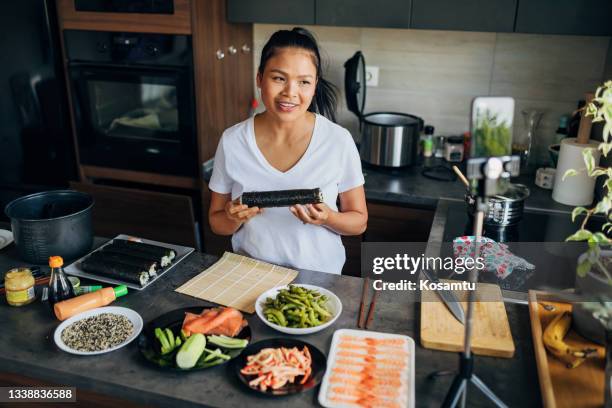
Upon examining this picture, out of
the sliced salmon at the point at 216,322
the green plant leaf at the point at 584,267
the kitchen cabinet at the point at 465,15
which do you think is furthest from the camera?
the kitchen cabinet at the point at 465,15

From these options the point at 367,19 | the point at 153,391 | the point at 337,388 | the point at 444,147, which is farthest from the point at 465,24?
the point at 153,391

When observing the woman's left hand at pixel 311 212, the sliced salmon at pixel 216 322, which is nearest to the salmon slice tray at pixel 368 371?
the sliced salmon at pixel 216 322

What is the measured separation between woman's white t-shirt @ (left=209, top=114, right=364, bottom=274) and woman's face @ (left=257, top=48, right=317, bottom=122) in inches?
6.3

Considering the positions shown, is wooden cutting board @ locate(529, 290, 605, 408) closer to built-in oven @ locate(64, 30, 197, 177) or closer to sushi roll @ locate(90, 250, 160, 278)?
sushi roll @ locate(90, 250, 160, 278)

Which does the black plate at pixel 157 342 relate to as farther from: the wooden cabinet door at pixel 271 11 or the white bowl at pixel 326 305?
the wooden cabinet door at pixel 271 11

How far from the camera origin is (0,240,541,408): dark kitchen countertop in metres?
1.13

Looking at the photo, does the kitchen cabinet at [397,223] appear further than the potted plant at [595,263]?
Yes

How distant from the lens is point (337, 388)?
1.15 metres

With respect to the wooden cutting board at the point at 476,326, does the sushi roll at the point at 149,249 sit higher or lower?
higher

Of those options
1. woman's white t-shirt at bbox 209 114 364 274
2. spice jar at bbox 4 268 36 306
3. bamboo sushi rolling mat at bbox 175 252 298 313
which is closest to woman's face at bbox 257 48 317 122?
woman's white t-shirt at bbox 209 114 364 274

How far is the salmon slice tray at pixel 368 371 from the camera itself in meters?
1.12

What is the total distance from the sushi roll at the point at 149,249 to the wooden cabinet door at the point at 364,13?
137 centimetres

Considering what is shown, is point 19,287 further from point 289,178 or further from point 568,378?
point 568,378

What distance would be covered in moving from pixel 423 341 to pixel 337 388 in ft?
0.86
